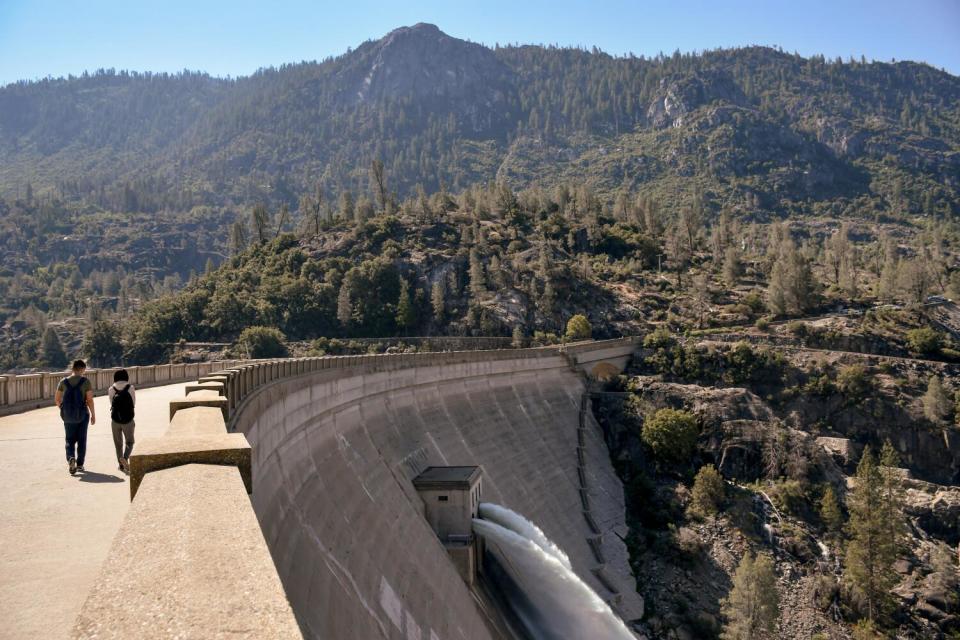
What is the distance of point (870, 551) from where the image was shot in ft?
163

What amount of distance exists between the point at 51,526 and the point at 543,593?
2619cm

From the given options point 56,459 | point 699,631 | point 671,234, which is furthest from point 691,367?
point 56,459

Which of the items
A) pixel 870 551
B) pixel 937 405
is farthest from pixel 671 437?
pixel 937 405

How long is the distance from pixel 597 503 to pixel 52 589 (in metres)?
53.2

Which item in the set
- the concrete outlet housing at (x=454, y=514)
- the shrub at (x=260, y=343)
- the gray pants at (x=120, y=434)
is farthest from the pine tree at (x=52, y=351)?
the gray pants at (x=120, y=434)

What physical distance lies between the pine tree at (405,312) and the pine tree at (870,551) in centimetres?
6136

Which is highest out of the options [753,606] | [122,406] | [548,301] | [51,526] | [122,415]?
[122,406]

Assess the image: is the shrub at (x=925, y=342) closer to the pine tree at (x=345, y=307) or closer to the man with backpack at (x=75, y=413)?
the pine tree at (x=345, y=307)

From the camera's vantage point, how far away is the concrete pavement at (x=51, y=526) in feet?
23.2

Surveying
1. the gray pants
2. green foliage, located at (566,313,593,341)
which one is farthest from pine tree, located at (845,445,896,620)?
the gray pants

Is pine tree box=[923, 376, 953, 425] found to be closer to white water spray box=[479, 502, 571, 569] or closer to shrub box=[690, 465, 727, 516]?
shrub box=[690, 465, 727, 516]

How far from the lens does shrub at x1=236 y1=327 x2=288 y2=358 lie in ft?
310

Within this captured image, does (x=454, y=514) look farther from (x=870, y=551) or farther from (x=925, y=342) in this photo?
(x=925, y=342)

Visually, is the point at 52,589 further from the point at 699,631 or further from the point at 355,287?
the point at 355,287
